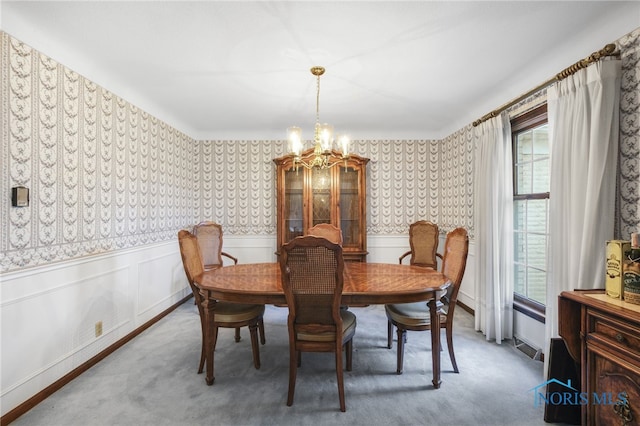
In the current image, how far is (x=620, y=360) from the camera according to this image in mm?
1300

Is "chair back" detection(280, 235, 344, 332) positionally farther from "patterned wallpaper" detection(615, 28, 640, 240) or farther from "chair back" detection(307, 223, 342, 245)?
"patterned wallpaper" detection(615, 28, 640, 240)

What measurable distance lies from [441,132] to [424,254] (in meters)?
1.86

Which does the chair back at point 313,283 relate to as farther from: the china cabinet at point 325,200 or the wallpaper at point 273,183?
the wallpaper at point 273,183

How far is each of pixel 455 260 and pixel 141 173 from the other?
312 centimetres

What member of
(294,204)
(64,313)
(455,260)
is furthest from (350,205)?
(64,313)

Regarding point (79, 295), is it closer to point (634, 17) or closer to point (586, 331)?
point (586, 331)

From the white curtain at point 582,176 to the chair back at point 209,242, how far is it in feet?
11.4

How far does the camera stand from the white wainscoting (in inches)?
69.2

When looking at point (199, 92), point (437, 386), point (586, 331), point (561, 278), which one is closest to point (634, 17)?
point (561, 278)

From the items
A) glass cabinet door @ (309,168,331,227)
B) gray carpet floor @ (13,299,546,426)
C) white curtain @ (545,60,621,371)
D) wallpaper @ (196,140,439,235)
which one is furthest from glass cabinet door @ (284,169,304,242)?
white curtain @ (545,60,621,371)

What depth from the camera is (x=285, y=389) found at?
6.63 feet

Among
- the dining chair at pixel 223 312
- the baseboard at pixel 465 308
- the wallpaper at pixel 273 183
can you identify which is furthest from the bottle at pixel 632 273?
the wallpaper at pixel 273 183

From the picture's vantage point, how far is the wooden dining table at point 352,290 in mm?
1897

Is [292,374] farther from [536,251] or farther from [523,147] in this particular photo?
[523,147]
